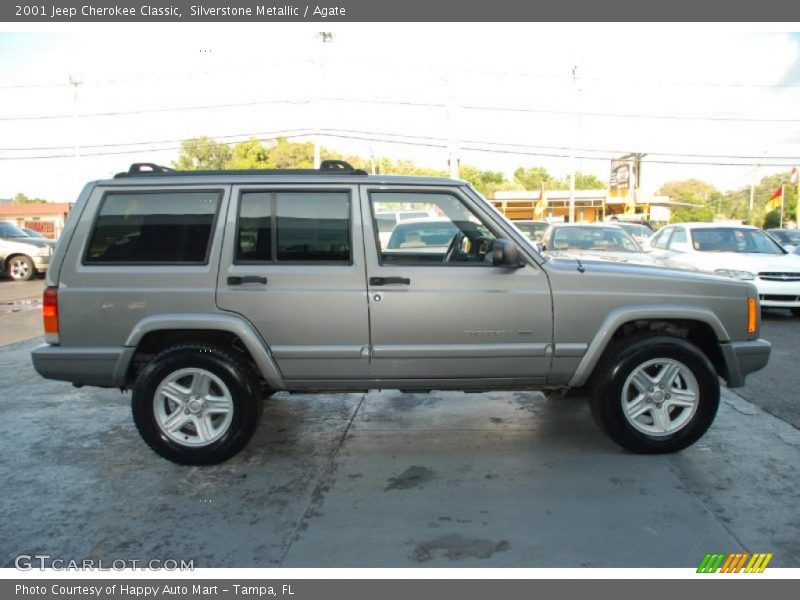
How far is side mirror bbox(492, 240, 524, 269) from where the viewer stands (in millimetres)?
3998

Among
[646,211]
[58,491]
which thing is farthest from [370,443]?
[646,211]

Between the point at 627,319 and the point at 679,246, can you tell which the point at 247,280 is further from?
the point at 679,246

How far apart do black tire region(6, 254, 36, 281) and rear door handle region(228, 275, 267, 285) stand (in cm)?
1678

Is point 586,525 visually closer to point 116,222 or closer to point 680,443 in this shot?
point 680,443

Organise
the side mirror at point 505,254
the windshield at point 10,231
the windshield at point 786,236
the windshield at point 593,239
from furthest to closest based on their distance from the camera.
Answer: the windshield at point 786,236 → the windshield at point 10,231 → the windshield at point 593,239 → the side mirror at point 505,254

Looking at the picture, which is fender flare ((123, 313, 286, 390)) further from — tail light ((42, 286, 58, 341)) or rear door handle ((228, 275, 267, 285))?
tail light ((42, 286, 58, 341))

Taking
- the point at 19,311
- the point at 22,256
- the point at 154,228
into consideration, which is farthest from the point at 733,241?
the point at 22,256

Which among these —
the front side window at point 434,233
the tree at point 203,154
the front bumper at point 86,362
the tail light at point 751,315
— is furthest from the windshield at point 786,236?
the tree at point 203,154

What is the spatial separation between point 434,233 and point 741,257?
785 cm

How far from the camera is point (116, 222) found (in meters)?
4.19

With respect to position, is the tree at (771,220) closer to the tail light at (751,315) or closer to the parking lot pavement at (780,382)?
the parking lot pavement at (780,382)

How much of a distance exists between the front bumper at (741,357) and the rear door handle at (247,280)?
315 centimetres

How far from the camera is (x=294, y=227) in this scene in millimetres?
4184

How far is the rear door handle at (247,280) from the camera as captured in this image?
4059mm
